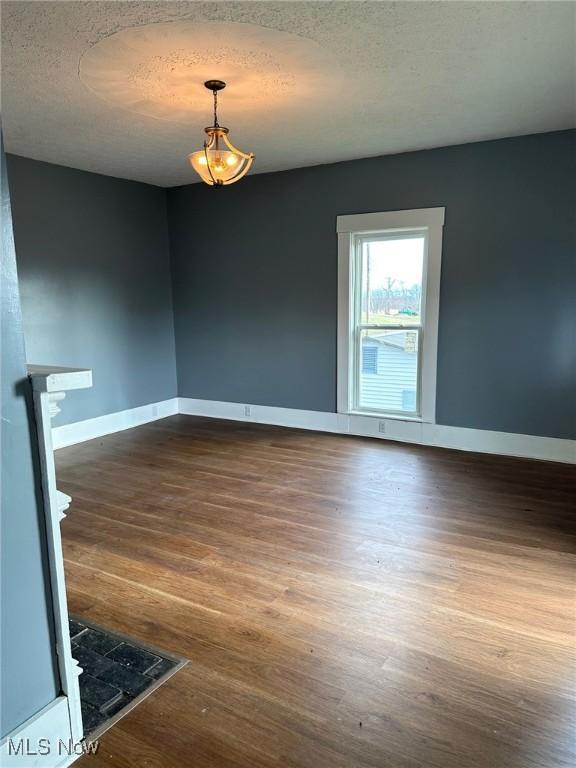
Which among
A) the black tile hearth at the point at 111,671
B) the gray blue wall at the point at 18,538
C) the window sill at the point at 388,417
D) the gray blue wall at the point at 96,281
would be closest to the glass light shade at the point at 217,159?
the gray blue wall at the point at 18,538

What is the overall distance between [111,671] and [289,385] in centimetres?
377


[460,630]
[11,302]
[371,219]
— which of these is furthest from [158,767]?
[371,219]

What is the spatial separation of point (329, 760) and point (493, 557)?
1549mm

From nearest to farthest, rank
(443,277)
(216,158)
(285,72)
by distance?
(285,72)
(216,158)
(443,277)

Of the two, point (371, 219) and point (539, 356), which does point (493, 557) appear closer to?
point (539, 356)

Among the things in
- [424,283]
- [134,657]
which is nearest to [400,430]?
[424,283]

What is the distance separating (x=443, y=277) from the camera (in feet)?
14.8

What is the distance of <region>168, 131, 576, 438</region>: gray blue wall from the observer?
408cm

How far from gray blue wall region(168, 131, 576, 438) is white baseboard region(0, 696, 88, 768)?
152 inches

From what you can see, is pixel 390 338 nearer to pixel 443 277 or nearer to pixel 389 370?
pixel 389 370

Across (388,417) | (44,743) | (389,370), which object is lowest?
(44,743)

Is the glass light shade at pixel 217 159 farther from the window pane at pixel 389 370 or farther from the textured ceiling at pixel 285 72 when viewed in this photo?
the window pane at pixel 389 370

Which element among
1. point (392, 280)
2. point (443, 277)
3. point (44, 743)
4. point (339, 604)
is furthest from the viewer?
point (392, 280)

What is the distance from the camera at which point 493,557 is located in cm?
273
